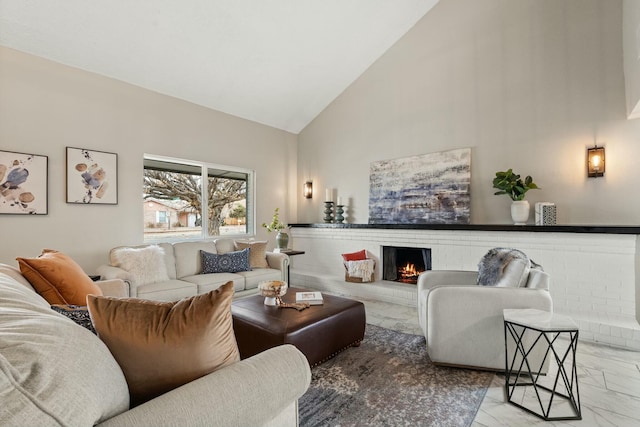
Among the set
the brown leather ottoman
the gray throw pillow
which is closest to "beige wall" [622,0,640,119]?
the gray throw pillow

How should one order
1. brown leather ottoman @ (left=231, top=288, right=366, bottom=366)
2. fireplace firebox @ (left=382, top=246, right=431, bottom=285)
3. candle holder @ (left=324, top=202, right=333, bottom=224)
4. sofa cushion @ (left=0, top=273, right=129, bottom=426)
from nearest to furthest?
sofa cushion @ (left=0, top=273, right=129, bottom=426), brown leather ottoman @ (left=231, top=288, right=366, bottom=366), fireplace firebox @ (left=382, top=246, right=431, bottom=285), candle holder @ (left=324, top=202, right=333, bottom=224)

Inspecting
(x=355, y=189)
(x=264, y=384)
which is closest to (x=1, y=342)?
(x=264, y=384)

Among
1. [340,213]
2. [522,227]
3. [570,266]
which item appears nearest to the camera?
[570,266]

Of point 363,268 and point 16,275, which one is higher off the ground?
point 16,275

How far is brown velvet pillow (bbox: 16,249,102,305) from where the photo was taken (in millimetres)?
1835

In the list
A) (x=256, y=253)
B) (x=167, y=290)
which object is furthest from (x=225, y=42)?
(x=167, y=290)

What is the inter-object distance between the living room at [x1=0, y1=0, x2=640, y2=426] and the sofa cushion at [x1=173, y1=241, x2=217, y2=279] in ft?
2.16

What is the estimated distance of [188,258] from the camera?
3910 mm

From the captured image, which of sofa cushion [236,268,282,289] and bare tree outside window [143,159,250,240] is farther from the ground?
bare tree outside window [143,159,250,240]

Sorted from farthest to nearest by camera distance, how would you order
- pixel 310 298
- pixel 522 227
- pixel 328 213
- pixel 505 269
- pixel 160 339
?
pixel 328 213
pixel 522 227
pixel 310 298
pixel 505 269
pixel 160 339

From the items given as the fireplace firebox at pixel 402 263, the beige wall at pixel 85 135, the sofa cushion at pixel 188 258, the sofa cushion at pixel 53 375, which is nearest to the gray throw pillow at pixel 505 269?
the fireplace firebox at pixel 402 263

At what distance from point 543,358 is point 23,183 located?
4.93 meters

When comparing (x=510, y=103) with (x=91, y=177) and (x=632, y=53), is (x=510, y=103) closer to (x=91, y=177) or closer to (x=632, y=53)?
(x=632, y=53)

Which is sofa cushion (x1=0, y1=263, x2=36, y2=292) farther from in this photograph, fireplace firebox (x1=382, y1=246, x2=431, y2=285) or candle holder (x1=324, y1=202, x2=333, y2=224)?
candle holder (x1=324, y1=202, x2=333, y2=224)
